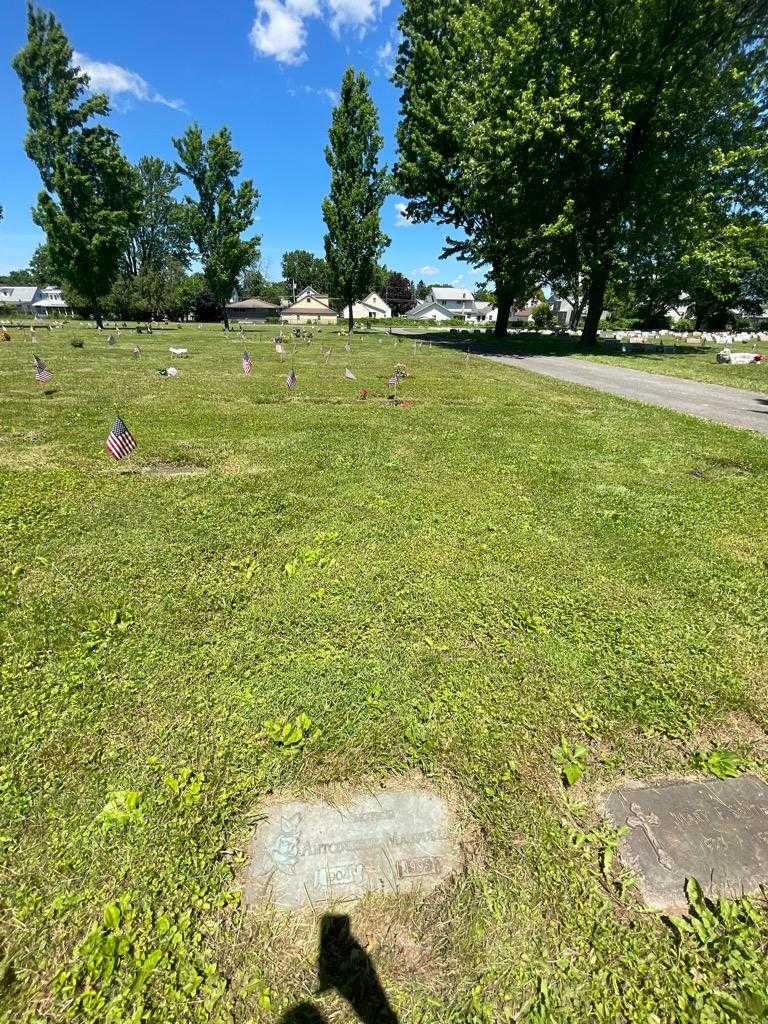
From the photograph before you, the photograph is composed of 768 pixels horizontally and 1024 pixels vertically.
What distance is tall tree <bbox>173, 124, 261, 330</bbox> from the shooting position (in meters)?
35.2

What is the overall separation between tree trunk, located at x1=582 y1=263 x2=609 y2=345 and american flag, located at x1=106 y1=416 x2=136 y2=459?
89.0ft

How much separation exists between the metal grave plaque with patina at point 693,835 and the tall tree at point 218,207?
4404cm

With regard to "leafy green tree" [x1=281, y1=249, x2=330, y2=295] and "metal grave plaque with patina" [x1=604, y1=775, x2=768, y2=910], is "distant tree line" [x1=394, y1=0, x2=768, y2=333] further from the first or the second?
"leafy green tree" [x1=281, y1=249, x2=330, y2=295]

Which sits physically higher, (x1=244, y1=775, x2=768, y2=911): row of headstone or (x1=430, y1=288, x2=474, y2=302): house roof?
(x1=430, y1=288, x2=474, y2=302): house roof

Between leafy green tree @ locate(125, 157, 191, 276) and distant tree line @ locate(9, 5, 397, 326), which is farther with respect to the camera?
leafy green tree @ locate(125, 157, 191, 276)

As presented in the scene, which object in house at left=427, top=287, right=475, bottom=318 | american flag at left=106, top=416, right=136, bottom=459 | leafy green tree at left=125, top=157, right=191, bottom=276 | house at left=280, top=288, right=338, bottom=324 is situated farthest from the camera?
house at left=427, top=287, right=475, bottom=318

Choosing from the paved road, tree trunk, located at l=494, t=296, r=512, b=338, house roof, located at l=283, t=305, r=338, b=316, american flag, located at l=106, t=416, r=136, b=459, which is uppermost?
house roof, located at l=283, t=305, r=338, b=316

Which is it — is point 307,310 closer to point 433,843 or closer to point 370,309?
point 370,309

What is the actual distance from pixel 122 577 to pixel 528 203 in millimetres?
27598

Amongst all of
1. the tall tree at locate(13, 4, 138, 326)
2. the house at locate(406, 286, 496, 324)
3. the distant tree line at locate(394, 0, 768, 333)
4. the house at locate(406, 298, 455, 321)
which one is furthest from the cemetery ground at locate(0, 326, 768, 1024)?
the house at locate(406, 286, 496, 324)

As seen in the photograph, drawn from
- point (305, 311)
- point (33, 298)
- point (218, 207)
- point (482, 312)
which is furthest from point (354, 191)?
point (33, 298)

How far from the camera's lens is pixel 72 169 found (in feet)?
109

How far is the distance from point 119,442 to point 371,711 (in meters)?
6.11

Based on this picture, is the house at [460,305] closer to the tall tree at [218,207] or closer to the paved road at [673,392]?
the tall tree at [218,207]
